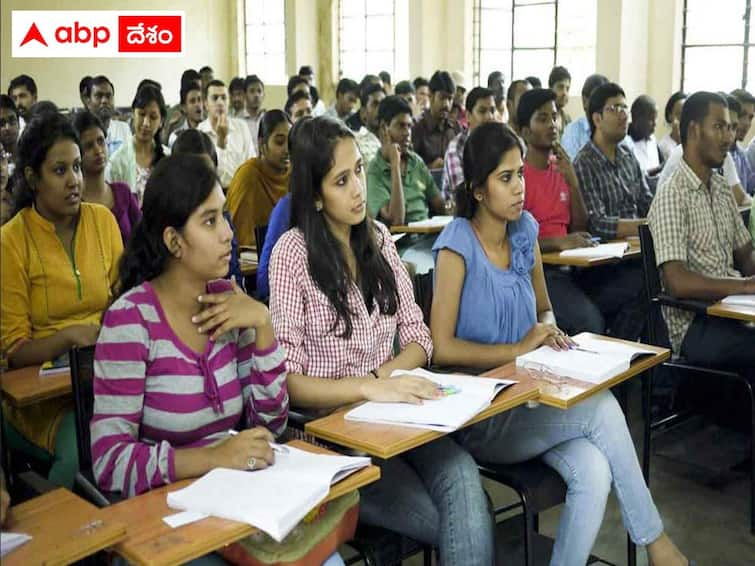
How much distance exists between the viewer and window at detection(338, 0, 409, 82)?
11.4m

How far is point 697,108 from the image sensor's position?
3619 millimetres

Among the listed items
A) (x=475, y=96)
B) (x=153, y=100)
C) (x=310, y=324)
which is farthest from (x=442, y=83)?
(x=310, y=324)

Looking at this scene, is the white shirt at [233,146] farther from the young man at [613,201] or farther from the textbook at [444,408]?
the textbook at [444,408]

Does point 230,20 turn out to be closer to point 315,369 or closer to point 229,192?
point 229,192

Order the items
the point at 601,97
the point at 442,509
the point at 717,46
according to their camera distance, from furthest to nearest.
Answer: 1. the point at 717,46
2. the point at 601,97
3. the point at 442,509

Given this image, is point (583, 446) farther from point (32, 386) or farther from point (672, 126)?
point (672, 126)

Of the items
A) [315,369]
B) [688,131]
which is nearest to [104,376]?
[315,369]

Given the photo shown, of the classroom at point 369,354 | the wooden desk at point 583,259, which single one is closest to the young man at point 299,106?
the classroom at point 369,354

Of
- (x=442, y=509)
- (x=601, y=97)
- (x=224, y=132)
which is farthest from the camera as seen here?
(x=224, y=132)

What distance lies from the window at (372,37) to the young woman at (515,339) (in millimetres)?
8632

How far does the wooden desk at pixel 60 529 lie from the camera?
4.50 ft

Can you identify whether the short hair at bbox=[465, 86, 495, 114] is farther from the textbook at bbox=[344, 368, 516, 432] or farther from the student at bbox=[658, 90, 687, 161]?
the textbook at bbox=[344, 368, 516, 432]

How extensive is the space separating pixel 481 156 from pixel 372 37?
370 inches

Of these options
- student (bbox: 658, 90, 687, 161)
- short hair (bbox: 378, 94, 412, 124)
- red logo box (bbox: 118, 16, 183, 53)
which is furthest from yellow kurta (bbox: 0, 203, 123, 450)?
red logo box (bbox: 118, 16, 183, 53)
